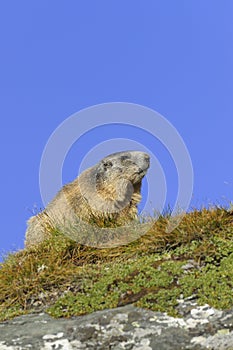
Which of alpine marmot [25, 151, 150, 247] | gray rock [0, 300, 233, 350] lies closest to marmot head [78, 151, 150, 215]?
alpine marmot [25, 151, 150, 247]

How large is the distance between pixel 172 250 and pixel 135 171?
12.5 ft

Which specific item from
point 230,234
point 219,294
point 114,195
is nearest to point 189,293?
point 219,294

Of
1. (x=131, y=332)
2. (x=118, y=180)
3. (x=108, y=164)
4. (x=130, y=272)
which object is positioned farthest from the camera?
(x=108, y=164)

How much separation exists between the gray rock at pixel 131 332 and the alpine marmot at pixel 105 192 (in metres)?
5.05

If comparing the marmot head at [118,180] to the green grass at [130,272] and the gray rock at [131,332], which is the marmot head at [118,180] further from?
the gray rock at [131,332]

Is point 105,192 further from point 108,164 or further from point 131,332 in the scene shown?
point 131,332

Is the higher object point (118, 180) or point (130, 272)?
point (118, 180)

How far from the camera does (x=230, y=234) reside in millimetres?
11203

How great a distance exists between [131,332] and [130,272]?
1.87m

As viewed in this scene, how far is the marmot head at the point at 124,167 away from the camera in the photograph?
47.8 feet

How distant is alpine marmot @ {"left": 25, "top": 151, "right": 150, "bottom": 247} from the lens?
14.3 meters

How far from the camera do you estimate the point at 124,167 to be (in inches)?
578

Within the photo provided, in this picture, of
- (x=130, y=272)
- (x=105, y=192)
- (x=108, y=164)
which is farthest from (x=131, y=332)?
(x=108, y=164)

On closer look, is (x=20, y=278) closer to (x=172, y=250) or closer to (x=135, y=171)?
(x=172, y=250)
